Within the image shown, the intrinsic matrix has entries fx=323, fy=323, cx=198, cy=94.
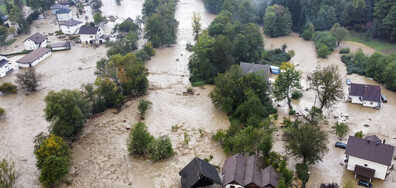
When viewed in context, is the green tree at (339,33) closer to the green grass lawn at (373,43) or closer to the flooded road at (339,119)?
the flooded road at (339,119)

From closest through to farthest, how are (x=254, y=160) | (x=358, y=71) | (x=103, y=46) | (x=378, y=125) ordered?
1. (x=254, y=160)
2. (x=378, y=125)
3. (x=358, y=71)
4. (x=103, y=46)

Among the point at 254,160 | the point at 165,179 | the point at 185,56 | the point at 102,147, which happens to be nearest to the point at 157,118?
the point at 102,147

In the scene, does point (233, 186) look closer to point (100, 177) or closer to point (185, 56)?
point (100, 177)

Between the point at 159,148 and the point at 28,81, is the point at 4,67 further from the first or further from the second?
the point at 159,148

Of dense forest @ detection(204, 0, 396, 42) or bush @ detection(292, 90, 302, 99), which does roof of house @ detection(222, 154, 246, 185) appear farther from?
dense forest @ detection(204, 0, 396, 42)

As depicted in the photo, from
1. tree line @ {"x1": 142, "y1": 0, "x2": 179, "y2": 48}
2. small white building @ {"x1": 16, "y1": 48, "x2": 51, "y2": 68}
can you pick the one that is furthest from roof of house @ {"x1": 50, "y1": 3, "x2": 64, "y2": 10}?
tree line @ {"x1": 142, "y1": 0, "x2": 179, "y2": 48}

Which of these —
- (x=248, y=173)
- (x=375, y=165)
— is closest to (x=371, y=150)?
(x=375, y=165)

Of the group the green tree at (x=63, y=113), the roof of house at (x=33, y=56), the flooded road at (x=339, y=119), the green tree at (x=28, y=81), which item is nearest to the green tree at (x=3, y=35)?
the roof of house at (x=33, y=56)

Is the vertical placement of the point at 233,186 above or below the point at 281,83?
below
